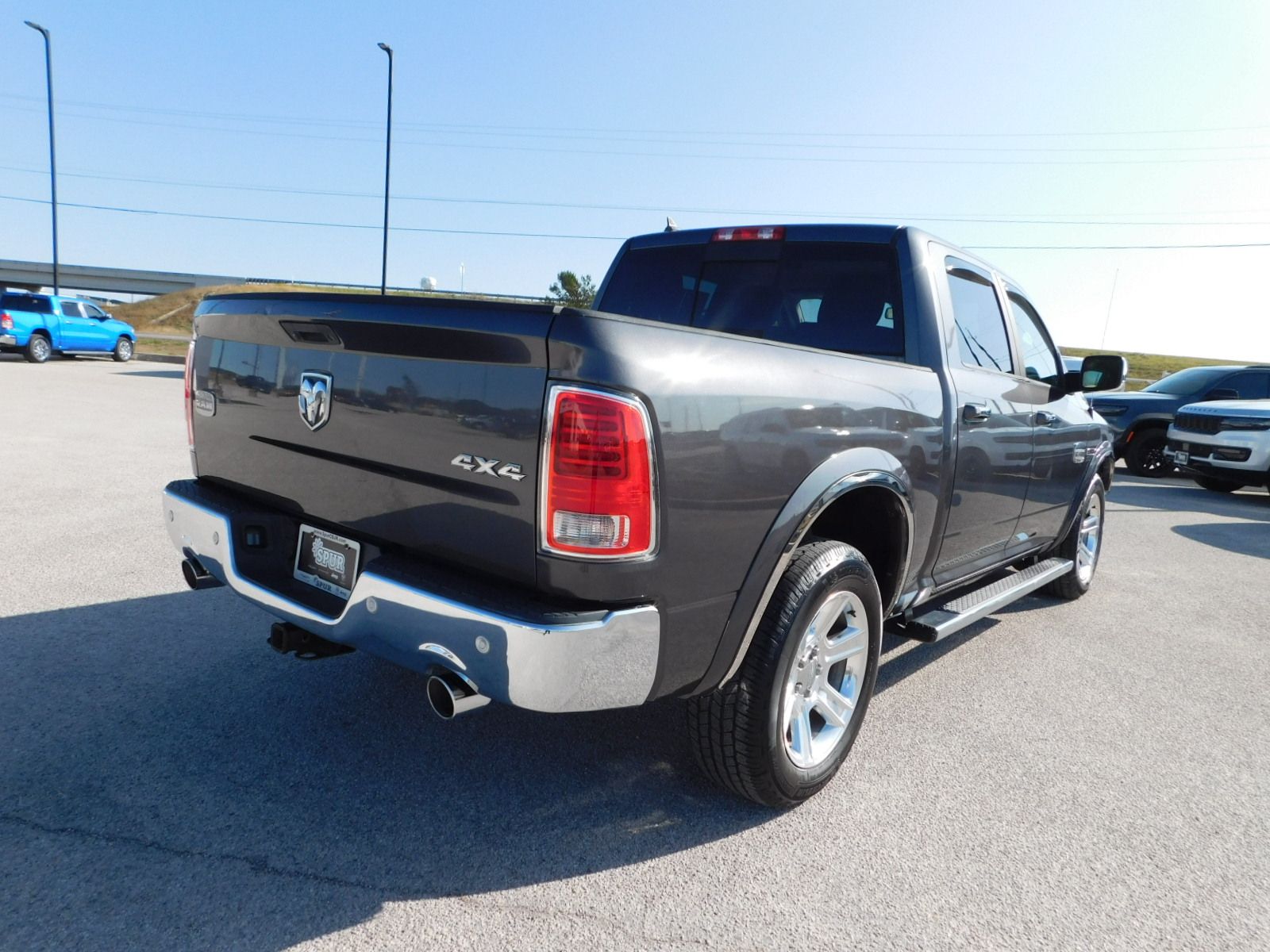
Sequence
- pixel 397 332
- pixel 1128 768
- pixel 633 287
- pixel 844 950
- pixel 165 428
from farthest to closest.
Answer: pixel 165 428 < pixel 633 287 < pixel 1128 768 < pixel 397 332 < pixel 844 950

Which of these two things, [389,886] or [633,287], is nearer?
[389,886]

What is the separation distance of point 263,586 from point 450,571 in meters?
0.79

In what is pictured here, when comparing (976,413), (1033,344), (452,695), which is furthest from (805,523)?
(1033,344)

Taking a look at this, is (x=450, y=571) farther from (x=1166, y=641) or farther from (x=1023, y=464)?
(x=1166, y=641)

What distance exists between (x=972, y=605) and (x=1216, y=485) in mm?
10580

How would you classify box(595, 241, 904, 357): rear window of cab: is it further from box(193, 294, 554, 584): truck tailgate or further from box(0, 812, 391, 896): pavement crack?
box(0, 812, 391, 896): pavement crack

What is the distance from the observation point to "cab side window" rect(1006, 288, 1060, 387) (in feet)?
14.3

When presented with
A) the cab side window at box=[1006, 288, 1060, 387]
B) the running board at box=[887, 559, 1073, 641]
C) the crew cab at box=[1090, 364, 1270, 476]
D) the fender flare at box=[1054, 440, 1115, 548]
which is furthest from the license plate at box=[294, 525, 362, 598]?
the crew cab at box=[1090, 364, 1270, 476]

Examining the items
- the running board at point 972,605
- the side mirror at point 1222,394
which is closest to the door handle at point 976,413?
the running board at point 972,605

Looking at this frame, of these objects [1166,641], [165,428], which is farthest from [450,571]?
[165,428]

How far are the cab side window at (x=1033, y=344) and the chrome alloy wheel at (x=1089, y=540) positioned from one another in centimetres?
100

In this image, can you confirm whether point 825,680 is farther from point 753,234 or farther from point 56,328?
point 56,328

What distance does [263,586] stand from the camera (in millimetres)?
2645

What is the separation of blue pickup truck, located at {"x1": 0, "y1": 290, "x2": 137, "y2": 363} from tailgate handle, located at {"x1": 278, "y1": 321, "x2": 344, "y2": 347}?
2136 cm
